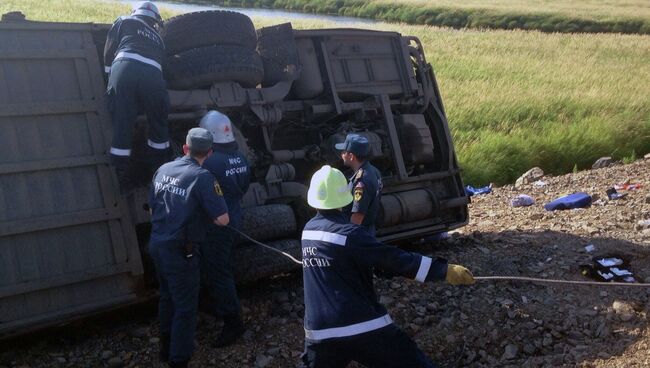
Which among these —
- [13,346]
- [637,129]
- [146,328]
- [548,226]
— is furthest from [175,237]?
[637,129]

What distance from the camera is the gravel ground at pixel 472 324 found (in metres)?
5.21

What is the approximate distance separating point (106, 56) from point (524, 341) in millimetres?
3622

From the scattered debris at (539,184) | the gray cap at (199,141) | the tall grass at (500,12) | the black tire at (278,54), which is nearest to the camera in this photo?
the gray cap at (199,141)

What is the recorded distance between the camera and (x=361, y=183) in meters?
5.51

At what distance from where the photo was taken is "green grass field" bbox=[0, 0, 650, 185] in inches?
503

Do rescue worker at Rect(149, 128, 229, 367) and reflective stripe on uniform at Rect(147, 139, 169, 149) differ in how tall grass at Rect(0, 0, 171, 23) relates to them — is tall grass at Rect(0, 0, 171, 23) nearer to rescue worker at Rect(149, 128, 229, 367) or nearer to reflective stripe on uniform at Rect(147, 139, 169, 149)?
reflective stripe on uniform at Rect(147, 139, 169, 149)

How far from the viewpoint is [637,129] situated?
1436 centimetres

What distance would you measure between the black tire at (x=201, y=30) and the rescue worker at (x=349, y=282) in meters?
2.43

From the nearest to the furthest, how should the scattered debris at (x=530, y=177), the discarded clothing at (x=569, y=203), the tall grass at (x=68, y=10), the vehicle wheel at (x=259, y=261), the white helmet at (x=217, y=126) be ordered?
the white helmet at (x=217, y=126) → the vehicle wheel at (x=259, y=261) → the discarded clothing at (x=569, y=203) → the scattered debris at (x=530, y=177) → the tall grass at (x=68, y=10)

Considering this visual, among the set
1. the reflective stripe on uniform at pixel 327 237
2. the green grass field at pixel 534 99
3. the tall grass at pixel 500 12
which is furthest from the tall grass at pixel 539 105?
the tall grass at pixel 500 12

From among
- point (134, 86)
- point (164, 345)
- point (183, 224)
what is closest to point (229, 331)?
point (164, 345)

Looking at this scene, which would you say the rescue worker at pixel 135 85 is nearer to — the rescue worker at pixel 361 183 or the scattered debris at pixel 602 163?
the rescue worker at pixel 361 183

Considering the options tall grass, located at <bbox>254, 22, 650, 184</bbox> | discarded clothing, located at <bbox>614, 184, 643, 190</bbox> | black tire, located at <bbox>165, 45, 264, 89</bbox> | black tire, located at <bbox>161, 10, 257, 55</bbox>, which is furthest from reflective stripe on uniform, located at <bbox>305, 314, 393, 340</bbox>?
tall grass, located at <bbox>254, 22, 650, 184</bbox>

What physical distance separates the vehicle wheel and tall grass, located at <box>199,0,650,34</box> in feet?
100
